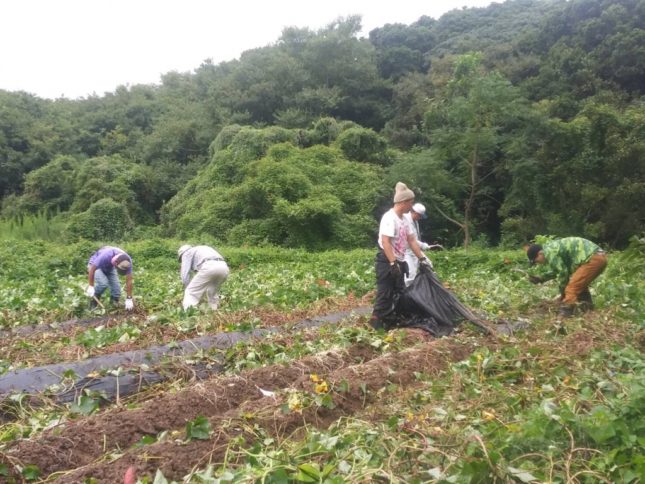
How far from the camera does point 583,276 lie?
21.8 ft

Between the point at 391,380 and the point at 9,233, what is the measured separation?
2538cm

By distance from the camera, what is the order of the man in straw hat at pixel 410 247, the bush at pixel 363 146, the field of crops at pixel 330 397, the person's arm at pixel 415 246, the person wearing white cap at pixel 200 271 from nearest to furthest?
the field of crops at pixel 330 397 → the person's arm at pixel 415 246 → the man in straw hat at pixel 410 247 → the person wearing white cap at pixel 200 271 → the bush at pixel 363 146

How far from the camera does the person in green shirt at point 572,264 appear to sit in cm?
661

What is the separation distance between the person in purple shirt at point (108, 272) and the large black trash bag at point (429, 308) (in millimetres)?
3985

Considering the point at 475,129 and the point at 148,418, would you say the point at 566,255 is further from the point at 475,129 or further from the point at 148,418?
the point at 475,129

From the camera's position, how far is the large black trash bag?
610cm

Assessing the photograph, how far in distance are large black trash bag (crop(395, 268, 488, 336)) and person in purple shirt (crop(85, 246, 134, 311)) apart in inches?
157

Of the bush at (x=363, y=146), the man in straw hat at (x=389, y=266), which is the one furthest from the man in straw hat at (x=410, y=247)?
the bush at (x=363, y=146)

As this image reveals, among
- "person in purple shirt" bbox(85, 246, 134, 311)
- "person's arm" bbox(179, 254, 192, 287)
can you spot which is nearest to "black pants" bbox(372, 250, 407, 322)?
"person's arm" bbox(179, 254, 192, 287)

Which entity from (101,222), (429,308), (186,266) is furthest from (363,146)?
(429,308)

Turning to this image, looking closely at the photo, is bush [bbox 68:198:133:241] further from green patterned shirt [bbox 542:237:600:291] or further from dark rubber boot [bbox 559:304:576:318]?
dark rubber boot [bbox 559:304:576:318]

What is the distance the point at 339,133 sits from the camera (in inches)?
1099

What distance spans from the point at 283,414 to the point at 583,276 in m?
4.45

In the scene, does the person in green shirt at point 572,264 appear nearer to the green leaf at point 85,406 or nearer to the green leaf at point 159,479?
the green leaf at point 85,406
